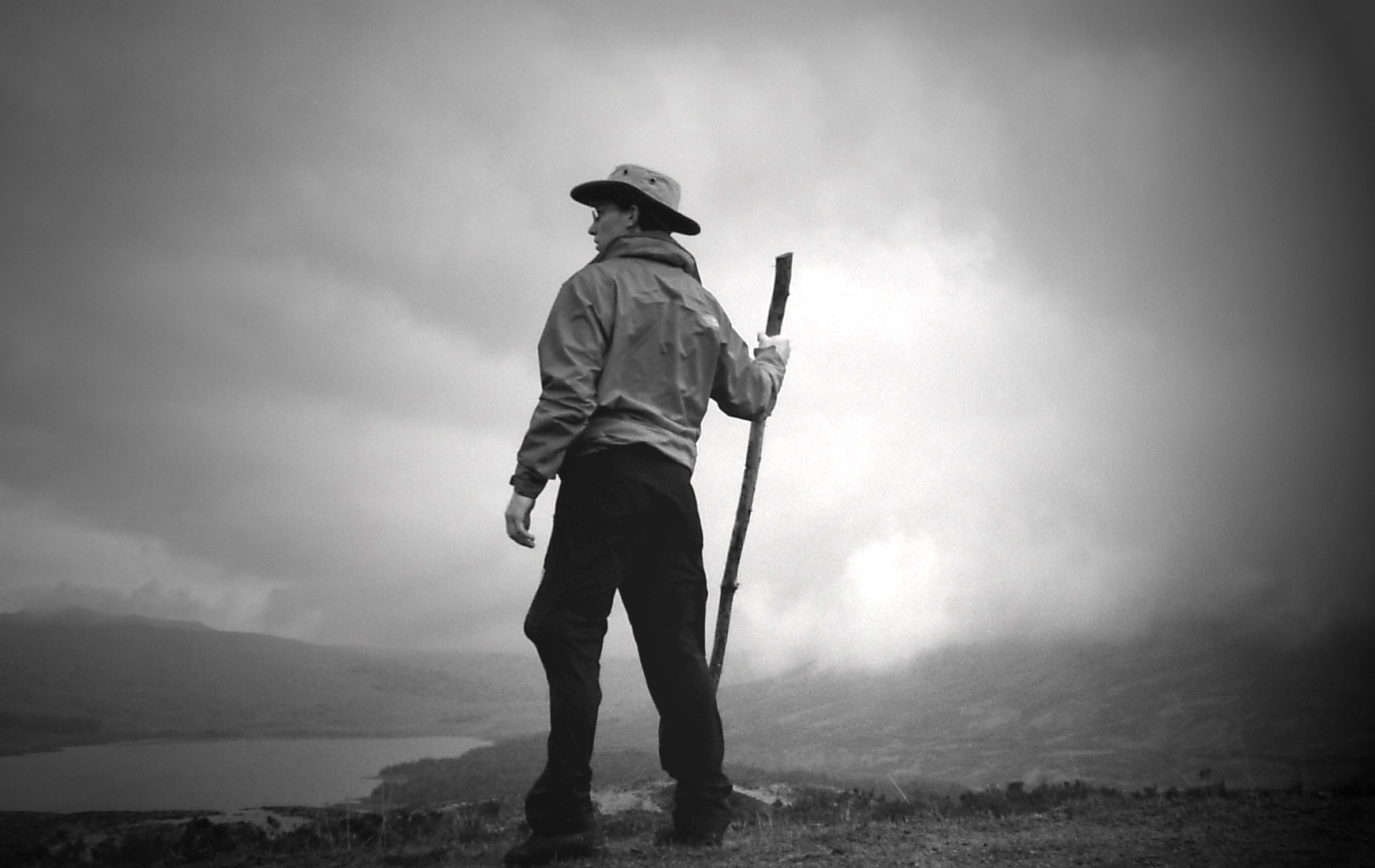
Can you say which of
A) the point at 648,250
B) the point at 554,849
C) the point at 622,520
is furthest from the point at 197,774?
the point at 648,250

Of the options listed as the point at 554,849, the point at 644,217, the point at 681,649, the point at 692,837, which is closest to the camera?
the point at 554,849

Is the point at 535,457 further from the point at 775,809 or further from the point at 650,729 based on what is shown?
the point at 650,729

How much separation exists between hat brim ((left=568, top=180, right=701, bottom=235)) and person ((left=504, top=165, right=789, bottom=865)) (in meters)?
0.29

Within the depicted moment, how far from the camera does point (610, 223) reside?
5035 millimetres

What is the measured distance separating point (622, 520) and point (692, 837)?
1.74 m

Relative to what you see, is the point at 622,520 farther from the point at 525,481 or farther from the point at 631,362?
the point at 631,362

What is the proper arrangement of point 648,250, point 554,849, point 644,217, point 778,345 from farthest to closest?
point 778,345, point 644,217, point 648,250, point 554,849

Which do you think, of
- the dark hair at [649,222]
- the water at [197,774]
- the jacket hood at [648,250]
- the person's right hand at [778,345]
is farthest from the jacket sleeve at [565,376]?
the water at [197,774]

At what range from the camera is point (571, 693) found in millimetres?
3924

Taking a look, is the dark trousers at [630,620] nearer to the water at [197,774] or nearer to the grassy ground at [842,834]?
the grassy ground at [842,834]

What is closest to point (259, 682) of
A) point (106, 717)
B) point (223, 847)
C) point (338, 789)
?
point (106, 717)

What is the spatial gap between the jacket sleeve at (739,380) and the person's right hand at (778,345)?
0.21 meters

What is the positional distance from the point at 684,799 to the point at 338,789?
594cm

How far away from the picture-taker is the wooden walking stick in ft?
17.9
